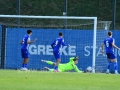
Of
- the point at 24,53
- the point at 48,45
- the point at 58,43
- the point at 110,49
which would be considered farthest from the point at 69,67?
the point at 24,53

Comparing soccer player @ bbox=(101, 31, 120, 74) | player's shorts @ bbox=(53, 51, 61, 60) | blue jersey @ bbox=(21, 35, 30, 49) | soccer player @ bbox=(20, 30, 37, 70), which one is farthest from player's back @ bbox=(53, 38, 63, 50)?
soccer player @ bbox=(101, 31, 120, 74)

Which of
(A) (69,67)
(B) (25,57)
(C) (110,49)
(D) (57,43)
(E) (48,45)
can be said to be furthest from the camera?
(E) (48,45)

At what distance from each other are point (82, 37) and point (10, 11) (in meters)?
18.1

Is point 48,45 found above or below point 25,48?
above

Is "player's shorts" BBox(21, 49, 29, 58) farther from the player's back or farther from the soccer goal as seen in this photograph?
the soccer goal

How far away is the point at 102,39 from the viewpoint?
2669 centimetres

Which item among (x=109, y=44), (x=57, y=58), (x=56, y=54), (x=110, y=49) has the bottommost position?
(x=57, y=58)

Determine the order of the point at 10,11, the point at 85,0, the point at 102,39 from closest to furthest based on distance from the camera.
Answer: the point at 102,39, the point at 10,11, the point at 85,0

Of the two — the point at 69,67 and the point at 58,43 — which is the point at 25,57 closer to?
the point at 58,43

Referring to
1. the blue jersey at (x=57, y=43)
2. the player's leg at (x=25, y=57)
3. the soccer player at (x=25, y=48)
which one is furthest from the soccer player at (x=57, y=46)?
the player's leg at (x=25, y=57)

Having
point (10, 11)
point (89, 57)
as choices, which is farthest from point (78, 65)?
point (10, 11)

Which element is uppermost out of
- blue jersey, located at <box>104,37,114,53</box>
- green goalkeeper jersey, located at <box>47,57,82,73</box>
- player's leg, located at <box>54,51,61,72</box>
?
blue jersey, located at <box>104,37,114,53</box>

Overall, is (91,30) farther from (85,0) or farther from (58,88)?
(85,0)

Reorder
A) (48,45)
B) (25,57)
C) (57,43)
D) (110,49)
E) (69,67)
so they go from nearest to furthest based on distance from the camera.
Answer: (25,57), (110,49), (57,43), (69,67), (48,45)
